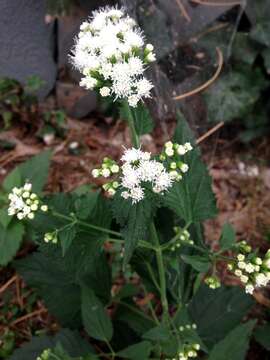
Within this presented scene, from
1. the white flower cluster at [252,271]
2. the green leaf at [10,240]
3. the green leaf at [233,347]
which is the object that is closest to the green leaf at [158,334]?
the green leaf at [233,347]

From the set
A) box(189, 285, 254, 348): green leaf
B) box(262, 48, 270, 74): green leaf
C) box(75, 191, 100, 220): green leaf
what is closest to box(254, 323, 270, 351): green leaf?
box(189, 285, 254, 348): green leaf

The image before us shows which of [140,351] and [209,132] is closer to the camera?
[140,351]

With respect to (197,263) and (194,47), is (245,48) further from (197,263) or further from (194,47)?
(197,263)

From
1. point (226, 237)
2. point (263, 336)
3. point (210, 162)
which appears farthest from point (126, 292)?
point (210, 162)

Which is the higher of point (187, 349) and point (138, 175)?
point (138, 175)

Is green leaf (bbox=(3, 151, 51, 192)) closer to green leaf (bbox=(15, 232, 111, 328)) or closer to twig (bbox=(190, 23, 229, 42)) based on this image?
green leaf (bbox=(15, 232, 111, 328))

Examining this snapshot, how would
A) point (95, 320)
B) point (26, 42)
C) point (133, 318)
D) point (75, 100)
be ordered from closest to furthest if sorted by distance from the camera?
point (95, 320) → point (133, 318) → point (26, 42) → point (75, 100)
